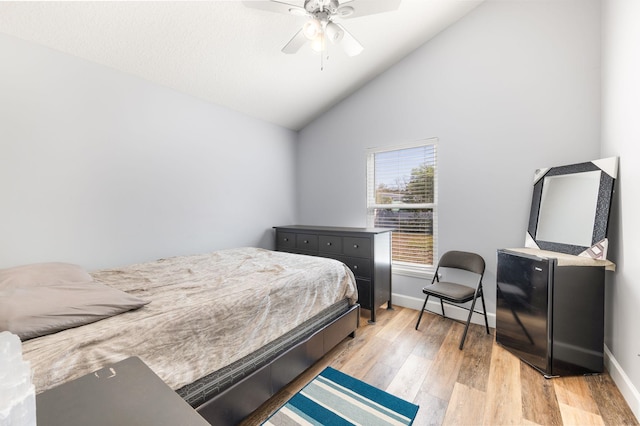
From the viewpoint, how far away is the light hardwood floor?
157 centimetres

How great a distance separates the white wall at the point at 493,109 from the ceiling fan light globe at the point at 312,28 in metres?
1.64

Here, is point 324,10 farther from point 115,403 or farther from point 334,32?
point 115,403

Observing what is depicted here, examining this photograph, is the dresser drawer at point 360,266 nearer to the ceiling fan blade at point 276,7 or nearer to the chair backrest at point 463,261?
the chair backrest at point 463,261

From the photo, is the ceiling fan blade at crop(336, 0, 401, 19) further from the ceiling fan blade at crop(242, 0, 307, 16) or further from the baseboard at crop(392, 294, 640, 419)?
the baseboard at crop(392, 294, 640, 419)

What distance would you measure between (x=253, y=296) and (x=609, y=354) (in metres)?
2.54

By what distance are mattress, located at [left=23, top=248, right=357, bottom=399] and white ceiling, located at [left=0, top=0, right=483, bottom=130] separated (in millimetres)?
1729

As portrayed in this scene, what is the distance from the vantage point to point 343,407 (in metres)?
1.64

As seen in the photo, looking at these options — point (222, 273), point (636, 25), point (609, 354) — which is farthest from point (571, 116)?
point (222, 273)

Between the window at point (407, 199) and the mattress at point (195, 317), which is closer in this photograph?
the mattress at point (195, 317)

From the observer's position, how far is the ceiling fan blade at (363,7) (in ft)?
5.43

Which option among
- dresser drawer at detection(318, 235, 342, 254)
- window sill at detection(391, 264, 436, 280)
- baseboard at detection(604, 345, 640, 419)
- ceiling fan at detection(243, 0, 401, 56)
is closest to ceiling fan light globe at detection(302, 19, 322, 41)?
ceiling fan at detection(243, 0, 401, 56)

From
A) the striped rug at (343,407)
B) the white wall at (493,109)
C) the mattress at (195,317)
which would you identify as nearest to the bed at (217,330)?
the mattress at (195,317)

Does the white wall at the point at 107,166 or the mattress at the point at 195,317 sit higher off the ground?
the white wall at the point at 107,166

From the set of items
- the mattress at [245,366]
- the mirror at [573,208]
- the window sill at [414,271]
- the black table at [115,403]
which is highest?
the mirror at [573,208]
